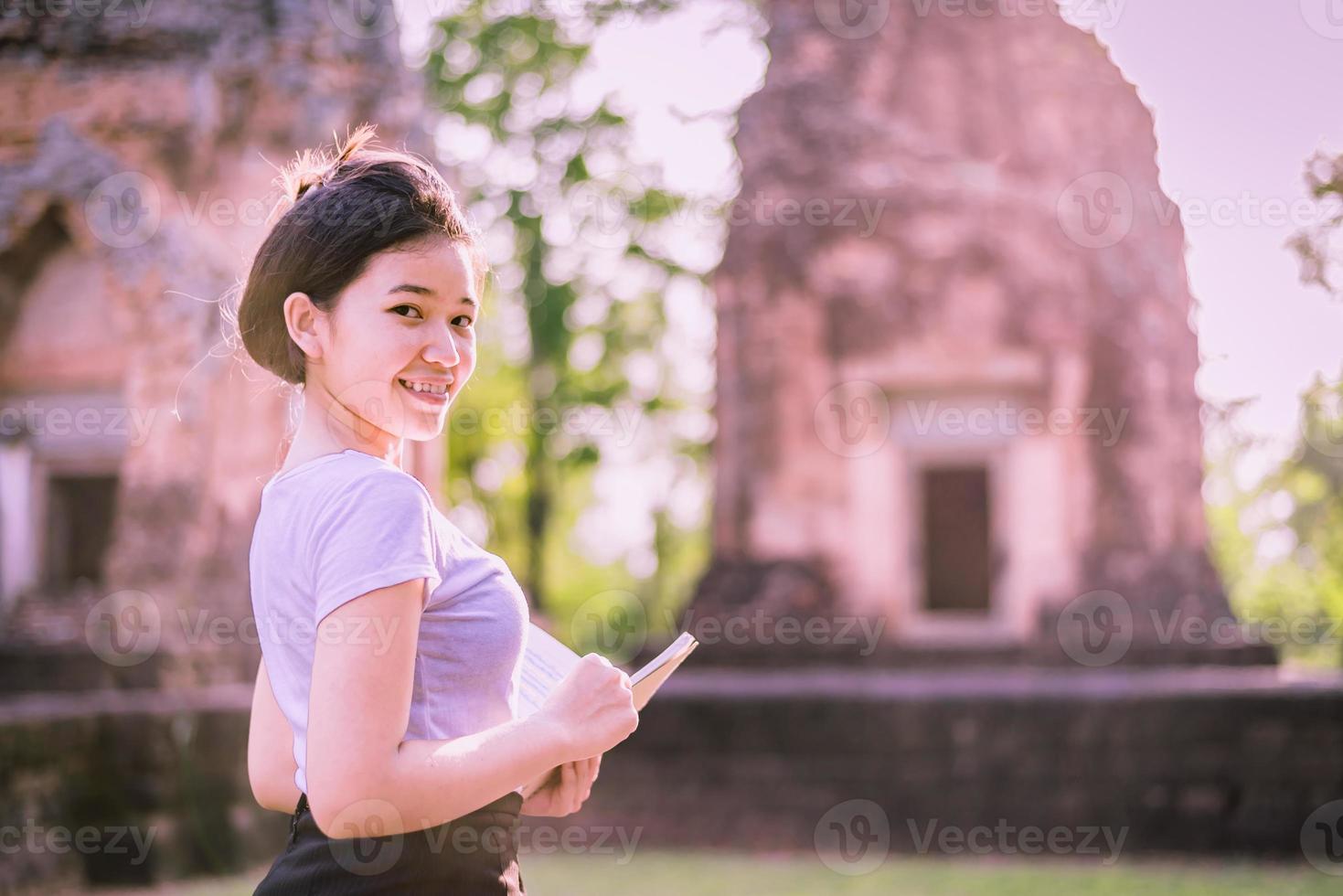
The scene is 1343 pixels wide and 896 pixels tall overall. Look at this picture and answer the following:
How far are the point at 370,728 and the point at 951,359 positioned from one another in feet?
39.8

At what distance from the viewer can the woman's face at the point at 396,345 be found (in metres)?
1.82

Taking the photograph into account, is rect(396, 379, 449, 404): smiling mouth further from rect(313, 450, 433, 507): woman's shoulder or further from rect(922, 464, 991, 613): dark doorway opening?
rect(922, 464, 991, 613): dark doorway opening

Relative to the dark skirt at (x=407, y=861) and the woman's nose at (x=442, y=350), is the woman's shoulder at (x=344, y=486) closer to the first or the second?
the woman's nose at (x=442, y=350)

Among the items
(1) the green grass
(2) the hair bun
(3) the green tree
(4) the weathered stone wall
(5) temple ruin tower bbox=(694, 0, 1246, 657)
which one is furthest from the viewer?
(3) the green tree

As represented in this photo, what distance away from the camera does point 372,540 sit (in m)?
1.61

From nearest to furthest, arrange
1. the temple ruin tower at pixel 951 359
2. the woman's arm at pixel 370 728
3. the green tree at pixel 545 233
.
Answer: the woman's arm at pixel 370 728 → the temple ruin tower at pixel 951 359 → the green tree at pixel 545 233

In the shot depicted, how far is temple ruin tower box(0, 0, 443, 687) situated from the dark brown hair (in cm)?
1050

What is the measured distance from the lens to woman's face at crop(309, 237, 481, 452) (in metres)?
1.82

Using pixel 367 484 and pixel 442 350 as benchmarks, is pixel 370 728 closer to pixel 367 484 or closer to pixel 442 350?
pixel 367 484

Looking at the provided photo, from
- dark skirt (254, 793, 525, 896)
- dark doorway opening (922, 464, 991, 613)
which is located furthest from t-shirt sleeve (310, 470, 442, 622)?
dark doorway opening (922, 464, 991, 613)

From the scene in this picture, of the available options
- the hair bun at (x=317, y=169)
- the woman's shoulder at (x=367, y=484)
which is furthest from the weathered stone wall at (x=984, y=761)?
the woman's shoulder at (x=367, y=484)

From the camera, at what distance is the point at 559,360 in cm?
2242

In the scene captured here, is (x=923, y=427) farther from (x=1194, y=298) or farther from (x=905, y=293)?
(x=1194, y=298)

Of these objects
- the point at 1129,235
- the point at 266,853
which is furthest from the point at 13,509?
the point at 1129,235
